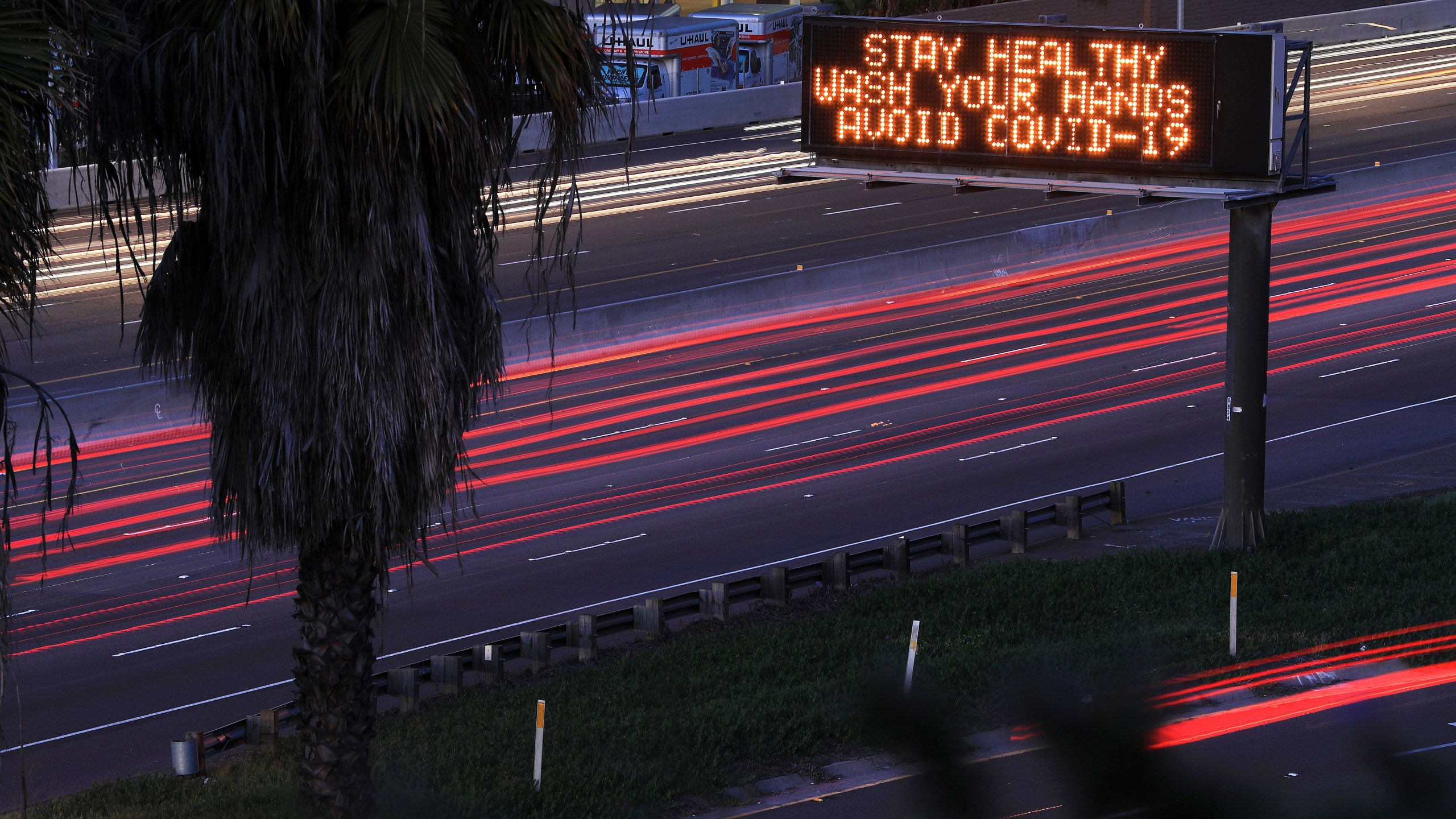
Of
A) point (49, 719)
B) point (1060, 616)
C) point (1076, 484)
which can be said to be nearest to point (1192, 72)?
point (1060, 616)

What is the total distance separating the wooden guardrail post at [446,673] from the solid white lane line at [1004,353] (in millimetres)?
18567

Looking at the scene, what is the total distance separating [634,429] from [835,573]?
32.4 ft

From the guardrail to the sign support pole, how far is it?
8.60ft

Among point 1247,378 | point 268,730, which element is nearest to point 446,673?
point 268,730

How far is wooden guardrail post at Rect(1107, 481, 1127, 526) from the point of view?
24.0 m

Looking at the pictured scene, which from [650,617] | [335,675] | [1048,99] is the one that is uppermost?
[1048,99]

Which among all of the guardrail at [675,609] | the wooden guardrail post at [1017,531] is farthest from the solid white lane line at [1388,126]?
the wooden guardrail post at [1017,531]

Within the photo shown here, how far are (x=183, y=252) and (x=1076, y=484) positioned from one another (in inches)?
737

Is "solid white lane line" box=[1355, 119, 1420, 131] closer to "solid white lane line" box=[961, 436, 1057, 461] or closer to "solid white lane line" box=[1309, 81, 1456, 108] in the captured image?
"solid white lane line" box=[1309, 81, 1456, 108]

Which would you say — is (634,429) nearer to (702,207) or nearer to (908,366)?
(908,366)

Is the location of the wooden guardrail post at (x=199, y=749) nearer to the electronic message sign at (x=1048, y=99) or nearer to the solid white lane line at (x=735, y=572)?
the solid white lane line at (x=735, y=572)

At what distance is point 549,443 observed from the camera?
29.1 meters

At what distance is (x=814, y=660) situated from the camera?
17.5m

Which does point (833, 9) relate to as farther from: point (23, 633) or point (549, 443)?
point (23, 633)
